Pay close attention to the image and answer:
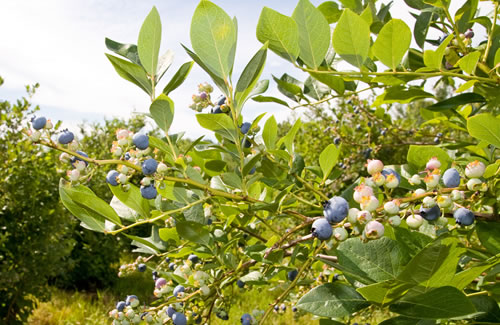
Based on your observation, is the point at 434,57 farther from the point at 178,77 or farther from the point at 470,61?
the point at 178,77

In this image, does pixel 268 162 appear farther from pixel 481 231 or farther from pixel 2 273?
pixel 2 273

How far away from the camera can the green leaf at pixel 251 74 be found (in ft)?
2.23

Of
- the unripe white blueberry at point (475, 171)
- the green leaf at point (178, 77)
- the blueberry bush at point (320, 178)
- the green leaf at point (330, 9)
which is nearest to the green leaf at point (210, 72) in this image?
the blueberry bush at point (320, 178)

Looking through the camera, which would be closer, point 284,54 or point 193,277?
point 284,54

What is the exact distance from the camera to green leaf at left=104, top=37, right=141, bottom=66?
2.52 feet

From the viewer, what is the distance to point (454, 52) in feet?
3.15

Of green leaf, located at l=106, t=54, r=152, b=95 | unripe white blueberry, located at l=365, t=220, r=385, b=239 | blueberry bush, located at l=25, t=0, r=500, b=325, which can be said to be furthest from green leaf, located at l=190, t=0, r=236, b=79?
unripe white blueberry, located at l=365, t=220, r=385, b=239

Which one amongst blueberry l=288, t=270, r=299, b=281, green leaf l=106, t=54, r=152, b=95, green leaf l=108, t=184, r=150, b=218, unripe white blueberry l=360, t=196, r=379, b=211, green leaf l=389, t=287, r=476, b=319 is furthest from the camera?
blueberry l=288, t=270, r=299, b=281

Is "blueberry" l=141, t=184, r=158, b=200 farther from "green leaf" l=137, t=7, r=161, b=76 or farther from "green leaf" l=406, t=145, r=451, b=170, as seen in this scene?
"green leaf" l=406, t=145, r=451, b=170

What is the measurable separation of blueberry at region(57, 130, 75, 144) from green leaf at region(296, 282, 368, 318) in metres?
0.50

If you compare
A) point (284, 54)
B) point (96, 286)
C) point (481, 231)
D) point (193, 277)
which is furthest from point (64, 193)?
point (96, 286)

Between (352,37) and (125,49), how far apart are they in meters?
0.43

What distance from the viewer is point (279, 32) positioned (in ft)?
2.41

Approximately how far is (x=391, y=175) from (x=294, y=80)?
0.44m
